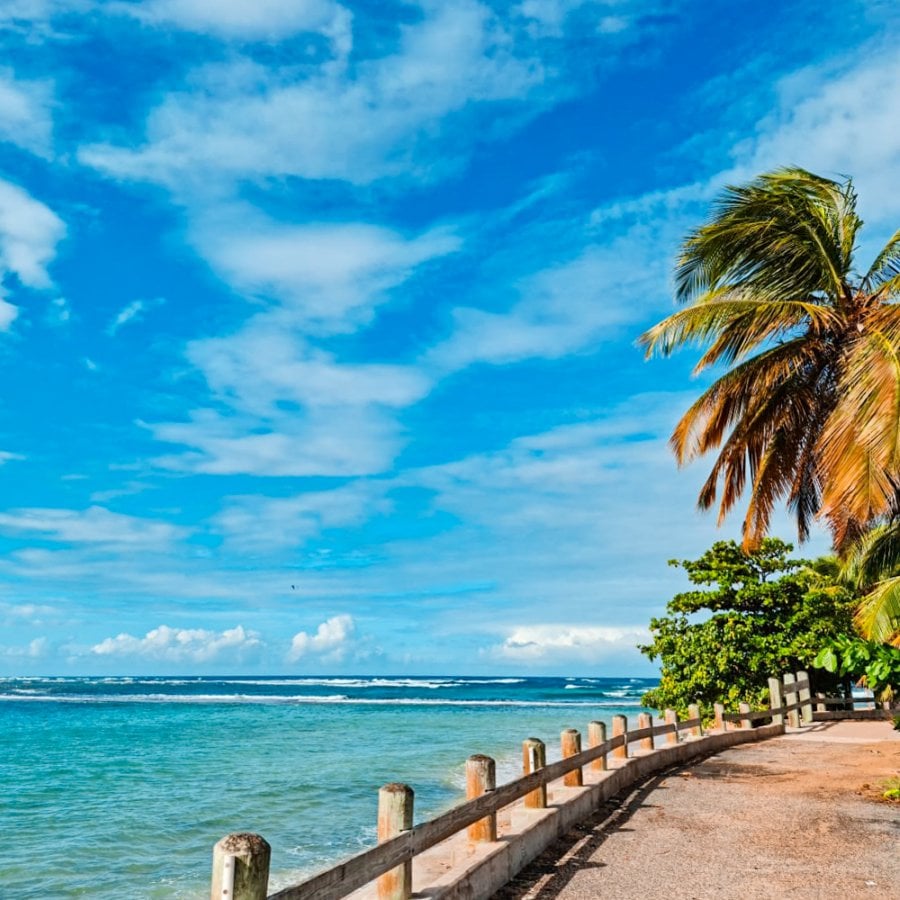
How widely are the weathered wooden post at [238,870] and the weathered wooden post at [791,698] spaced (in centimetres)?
2011

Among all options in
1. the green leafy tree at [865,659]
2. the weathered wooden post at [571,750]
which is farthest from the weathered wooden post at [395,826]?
the green leafy tree at [865,659]

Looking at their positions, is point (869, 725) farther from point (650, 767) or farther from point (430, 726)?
point (430, 726)

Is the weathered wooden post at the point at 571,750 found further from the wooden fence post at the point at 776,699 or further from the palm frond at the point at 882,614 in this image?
the wooden fence post at the point at 776,699

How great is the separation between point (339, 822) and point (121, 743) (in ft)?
70.3

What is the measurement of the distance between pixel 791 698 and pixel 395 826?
Result: 60.1 feet

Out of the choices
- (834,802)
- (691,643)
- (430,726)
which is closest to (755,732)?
(691,643)

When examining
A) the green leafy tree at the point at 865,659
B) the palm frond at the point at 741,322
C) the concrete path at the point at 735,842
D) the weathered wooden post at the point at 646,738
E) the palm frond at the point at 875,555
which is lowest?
the concrete path at the point at 735,842

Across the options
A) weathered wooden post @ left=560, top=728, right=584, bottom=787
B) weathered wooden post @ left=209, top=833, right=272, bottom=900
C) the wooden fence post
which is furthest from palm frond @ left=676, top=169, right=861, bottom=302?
weathered wooden post @ left=209, top=833, right=272, bottom=900

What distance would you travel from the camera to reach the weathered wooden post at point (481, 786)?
7250 millimetres

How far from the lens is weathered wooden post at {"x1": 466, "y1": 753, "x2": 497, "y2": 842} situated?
23.8 feet

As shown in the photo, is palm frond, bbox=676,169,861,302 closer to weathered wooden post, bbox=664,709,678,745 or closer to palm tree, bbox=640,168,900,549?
palm tree, bbox=640,168,900,549

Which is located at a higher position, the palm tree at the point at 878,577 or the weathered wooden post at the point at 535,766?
the palm tree at the point at 878,577

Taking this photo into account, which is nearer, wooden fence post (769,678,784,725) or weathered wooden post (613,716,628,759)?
weathered wooden post (613,716,628,759)

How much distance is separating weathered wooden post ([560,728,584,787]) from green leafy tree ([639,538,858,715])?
13710 millimetres
